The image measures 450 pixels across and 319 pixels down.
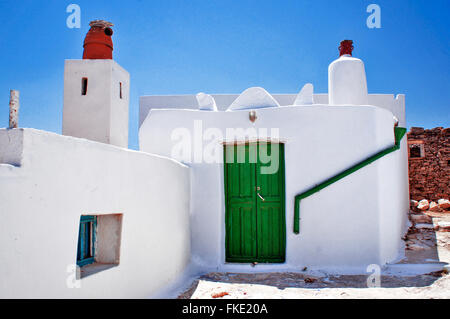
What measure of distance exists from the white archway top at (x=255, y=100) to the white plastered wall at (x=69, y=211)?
89.7 inches

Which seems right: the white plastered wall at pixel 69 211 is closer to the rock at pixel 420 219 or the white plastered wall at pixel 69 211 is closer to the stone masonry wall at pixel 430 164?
the rock at pixel 420 219

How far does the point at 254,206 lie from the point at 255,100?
1.83 meters

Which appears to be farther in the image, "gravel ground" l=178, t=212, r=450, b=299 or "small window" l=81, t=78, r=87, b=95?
"small window" l=81, t=78, r=87, b=95

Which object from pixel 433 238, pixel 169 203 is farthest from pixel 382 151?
pixel 169 203

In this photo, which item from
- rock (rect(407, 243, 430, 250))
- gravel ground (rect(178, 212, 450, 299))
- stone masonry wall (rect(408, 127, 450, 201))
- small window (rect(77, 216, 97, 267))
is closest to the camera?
small window (rect(77, 216, 97, 267))

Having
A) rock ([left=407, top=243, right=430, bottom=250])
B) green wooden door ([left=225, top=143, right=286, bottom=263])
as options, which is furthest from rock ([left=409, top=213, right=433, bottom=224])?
green wooden door ([left=225, top=143, right=286, bottom=263])

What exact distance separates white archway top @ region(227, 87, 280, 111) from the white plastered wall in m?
2.28

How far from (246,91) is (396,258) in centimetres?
382

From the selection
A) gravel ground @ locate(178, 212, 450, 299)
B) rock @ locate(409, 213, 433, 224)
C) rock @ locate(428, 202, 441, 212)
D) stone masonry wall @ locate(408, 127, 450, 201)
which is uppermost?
stone masonry wall @ locate(408, 127, 450, 201)

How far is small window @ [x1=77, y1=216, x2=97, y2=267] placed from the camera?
131 inches

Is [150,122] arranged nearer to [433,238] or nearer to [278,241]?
[278,241]

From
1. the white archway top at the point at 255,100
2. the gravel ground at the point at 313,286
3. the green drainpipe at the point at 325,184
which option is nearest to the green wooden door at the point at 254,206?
the green drainpipe at the point at 325,184

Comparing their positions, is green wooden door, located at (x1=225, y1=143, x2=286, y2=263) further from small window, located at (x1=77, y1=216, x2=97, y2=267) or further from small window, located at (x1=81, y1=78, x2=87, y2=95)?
small window, located at (x1=77, y1=216, x2=97, y2=267)

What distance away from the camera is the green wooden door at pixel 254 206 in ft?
19.3
